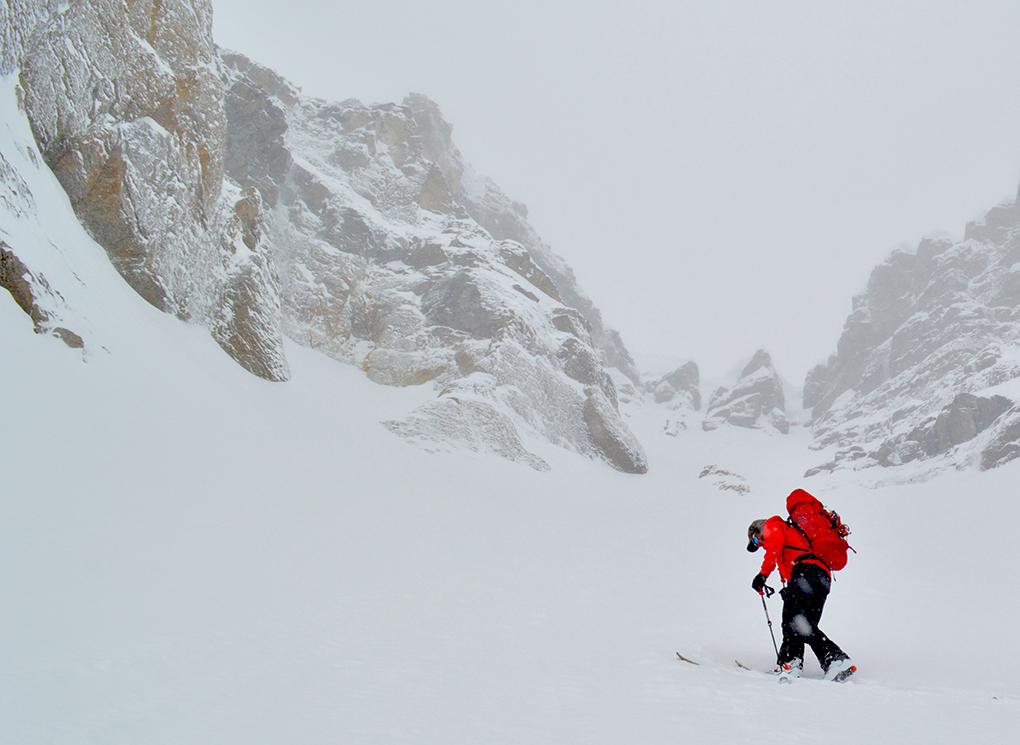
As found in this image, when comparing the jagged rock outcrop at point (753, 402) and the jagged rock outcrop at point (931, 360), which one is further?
the jagged rock outcrop at point (753, 402)

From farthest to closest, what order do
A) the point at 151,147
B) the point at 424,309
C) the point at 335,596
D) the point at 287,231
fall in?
the point at 287,231 < the point at 424,309 < the point at 151,147 < the point at 335,596

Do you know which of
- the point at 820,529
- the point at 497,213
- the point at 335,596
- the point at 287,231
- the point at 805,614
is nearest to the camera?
the point at 805,614

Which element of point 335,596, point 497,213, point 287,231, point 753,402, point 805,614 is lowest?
point 335,596

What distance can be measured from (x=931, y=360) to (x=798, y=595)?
8631 cm

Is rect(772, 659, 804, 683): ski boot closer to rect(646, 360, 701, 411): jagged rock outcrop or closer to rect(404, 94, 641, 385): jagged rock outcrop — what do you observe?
rect(404, 94, 641, 385): jagged rock outcrop

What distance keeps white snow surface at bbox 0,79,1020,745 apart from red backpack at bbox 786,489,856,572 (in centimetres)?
135

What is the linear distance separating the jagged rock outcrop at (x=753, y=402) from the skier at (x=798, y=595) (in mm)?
92607

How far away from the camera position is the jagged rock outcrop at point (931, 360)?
157 feet

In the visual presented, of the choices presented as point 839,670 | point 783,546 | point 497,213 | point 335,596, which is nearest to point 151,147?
point 335,596

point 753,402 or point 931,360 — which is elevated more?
point 753,402

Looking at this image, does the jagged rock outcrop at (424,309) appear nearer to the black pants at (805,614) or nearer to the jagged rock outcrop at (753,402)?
the black pants at (805,614)

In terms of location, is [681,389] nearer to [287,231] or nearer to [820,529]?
[287,231]

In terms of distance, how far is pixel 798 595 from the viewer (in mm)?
7160

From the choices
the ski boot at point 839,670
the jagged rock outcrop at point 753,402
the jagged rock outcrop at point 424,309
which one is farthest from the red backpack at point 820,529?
the jagged rock outcrop at point 753,402
